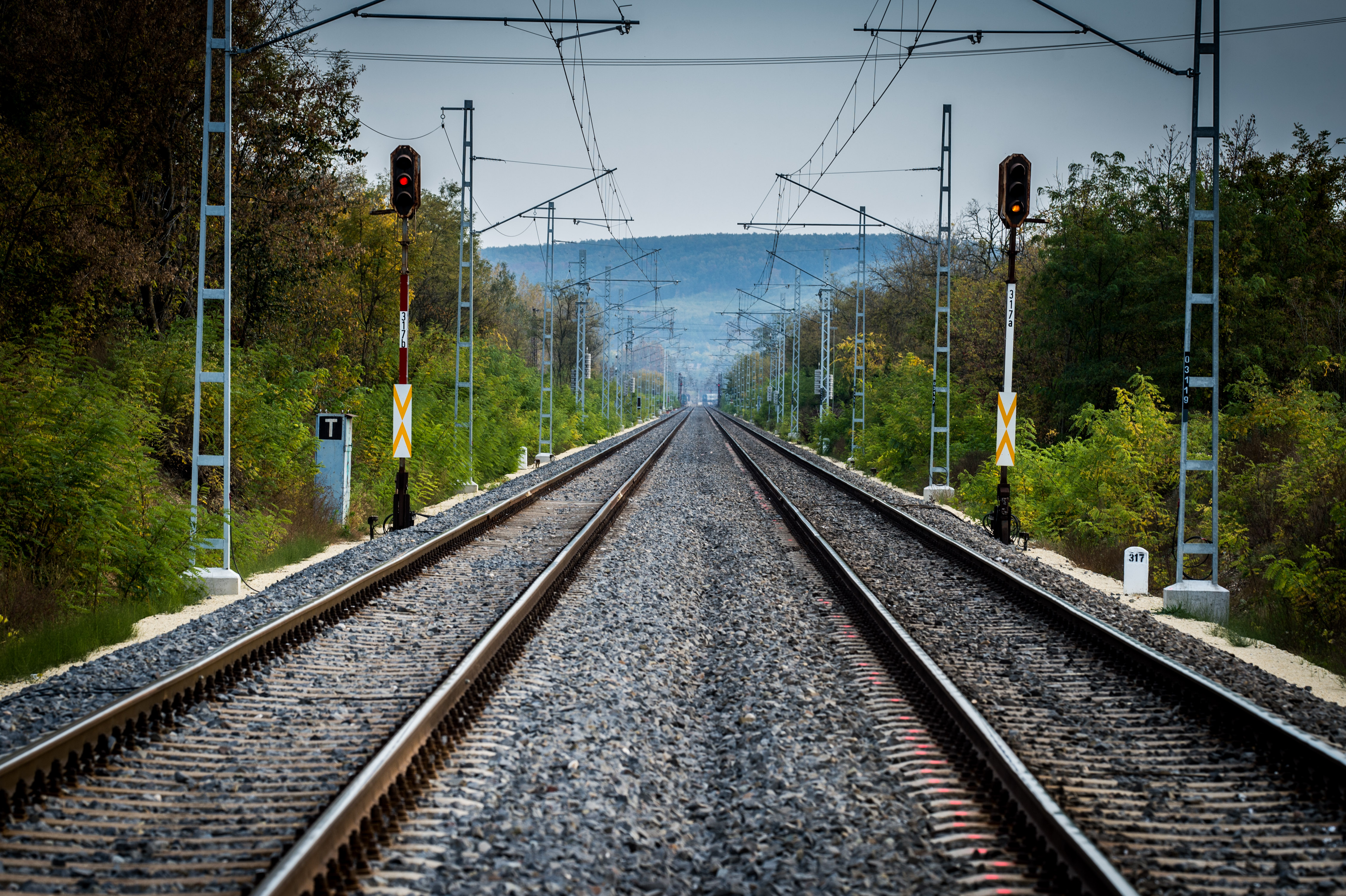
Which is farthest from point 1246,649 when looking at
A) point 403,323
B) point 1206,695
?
point 403,323

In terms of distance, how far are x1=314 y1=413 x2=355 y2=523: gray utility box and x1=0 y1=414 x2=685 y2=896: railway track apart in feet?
23.0

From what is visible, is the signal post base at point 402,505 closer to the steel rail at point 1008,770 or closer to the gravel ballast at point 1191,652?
the steel rail at point 1008,770

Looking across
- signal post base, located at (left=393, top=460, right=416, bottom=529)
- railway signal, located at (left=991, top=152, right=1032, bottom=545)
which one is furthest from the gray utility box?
railway signal, located at (left=991, top=152, right=1032, bottom=545)

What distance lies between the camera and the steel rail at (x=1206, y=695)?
5.38 metres

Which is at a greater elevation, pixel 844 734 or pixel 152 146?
pixel 152 146

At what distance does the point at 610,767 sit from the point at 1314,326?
87.0ft

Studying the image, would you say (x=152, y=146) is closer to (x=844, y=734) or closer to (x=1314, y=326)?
(x=844, y=734)

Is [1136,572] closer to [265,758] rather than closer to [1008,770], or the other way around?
[1008,770]

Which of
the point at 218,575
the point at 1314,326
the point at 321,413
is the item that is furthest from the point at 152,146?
the point at 1314,326

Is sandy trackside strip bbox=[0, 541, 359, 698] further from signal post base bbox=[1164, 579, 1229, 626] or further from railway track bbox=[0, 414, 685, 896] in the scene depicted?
signal post base bbox=[1164, 579, 1229, 626]

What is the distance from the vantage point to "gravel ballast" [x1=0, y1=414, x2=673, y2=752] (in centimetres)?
599


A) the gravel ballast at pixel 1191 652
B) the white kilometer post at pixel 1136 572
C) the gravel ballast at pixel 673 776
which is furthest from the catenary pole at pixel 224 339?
the white kilometer post at pixel 1136 572

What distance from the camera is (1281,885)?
13.8ft

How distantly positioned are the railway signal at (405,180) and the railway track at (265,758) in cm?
699
